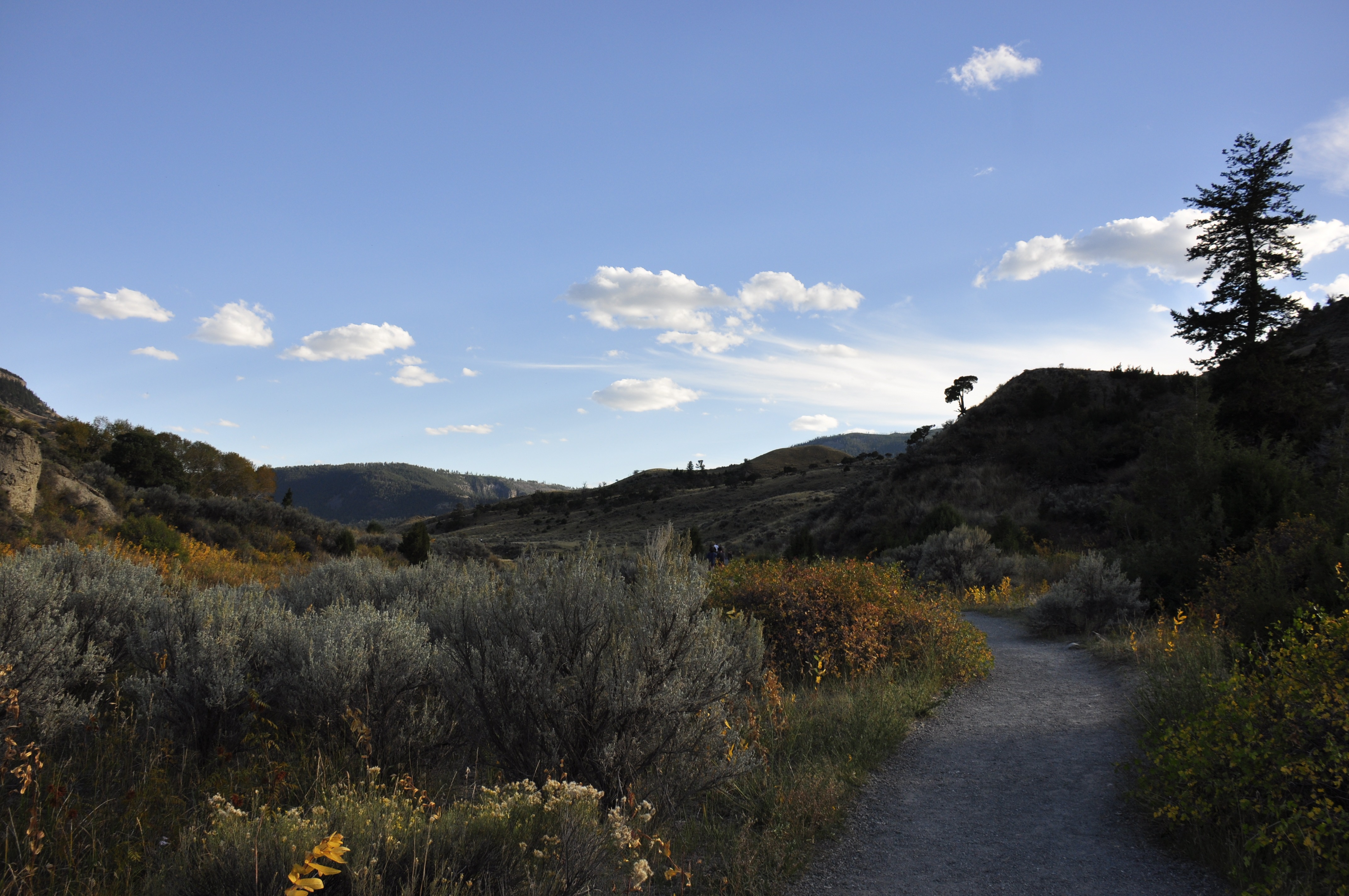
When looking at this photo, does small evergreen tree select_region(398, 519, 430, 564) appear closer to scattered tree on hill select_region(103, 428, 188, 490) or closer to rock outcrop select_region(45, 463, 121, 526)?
rock outcrop select_region(45, 463, 121, 526)

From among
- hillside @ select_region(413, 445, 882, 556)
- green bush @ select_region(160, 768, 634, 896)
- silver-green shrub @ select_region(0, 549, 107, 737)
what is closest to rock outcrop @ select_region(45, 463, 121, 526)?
silver-green shrub @ select_region(0, 549, 107, 737)

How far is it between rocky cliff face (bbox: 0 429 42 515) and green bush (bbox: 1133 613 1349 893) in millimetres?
17373

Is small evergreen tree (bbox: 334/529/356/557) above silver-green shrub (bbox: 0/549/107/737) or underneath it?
underneath

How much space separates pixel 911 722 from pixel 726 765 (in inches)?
113

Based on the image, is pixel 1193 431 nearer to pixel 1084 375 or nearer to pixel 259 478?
pixel 1084 375

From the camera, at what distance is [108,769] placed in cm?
417

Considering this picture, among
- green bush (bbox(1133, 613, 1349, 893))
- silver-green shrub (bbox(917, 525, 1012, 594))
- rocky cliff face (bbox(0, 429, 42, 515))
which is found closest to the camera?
green bush (bbox(1133, 613, 1349, 893))

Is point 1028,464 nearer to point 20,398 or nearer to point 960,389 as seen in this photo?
point 960,389

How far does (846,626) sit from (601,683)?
428 centimetres

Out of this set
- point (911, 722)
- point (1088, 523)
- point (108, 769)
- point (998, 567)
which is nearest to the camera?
point (108, 769)

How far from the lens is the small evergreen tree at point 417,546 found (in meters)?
22.8

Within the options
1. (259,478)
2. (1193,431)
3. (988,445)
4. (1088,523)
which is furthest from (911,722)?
(259,478)

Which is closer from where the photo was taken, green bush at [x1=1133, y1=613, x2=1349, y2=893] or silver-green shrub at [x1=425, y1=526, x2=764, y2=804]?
green bush at [x1=1133, y1=613, x2=1349, y2=893]

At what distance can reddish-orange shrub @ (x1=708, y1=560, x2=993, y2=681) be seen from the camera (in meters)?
7.50
